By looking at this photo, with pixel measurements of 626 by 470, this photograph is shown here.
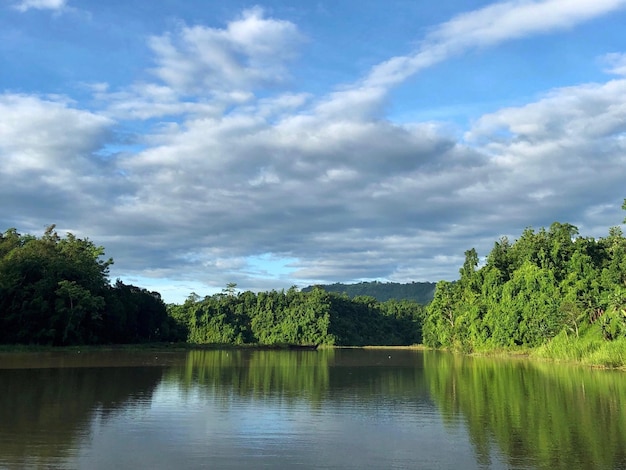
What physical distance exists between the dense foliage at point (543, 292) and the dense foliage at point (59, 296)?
50791mm

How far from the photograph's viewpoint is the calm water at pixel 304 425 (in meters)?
12.0

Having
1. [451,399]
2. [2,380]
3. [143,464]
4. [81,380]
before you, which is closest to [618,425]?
[451,399]

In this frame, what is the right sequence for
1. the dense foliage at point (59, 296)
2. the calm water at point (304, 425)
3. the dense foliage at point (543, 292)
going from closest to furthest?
the calm water at point (304, 425) < the dense foliage at point (543, 292) < the dense foliage at point (59, 296)

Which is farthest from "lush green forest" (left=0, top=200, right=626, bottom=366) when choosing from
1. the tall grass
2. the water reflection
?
the water reflection

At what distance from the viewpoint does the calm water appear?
12.0m

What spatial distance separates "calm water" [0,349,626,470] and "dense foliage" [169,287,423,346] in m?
114

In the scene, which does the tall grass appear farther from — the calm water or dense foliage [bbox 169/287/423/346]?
dense foliage [bbox 169/287/423/346]

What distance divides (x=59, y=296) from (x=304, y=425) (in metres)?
59.8

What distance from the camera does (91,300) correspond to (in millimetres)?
68375

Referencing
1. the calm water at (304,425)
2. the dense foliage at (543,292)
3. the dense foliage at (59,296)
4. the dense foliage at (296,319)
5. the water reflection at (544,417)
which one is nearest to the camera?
the calm water at (304,425)

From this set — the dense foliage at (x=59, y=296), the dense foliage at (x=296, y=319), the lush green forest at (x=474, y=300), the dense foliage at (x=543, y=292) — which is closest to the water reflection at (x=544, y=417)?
the lush green forest at (x=474, y=300)

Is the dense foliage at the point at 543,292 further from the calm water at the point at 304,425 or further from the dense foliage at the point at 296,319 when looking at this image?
the dense foliage at the point at 296,319

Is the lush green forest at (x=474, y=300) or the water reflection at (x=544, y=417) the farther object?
the lush green forest at (x=474, y=300)

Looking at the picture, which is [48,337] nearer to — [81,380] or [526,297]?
[81,380]
